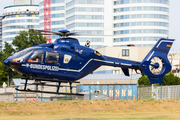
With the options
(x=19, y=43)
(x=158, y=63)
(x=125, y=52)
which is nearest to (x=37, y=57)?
(x=158, y=63)

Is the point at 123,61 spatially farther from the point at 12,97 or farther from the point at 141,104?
the point at 12,97

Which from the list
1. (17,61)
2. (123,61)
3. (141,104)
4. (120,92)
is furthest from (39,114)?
(120,92)

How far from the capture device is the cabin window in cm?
2902

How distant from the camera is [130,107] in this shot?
1483 inches

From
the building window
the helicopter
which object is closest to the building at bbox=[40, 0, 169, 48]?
the building window

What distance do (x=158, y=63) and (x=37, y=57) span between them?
1346 cm

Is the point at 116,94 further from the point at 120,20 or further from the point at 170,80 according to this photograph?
the point at 120,20

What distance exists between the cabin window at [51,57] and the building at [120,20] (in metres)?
114

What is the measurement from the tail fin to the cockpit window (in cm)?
1152

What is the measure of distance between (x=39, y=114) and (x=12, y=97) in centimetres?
1517

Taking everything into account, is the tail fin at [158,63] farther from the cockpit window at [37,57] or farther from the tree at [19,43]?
the tree at [19,43]

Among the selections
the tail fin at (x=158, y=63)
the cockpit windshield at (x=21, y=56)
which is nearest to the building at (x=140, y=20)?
the tail fin at (x=158, y=63)

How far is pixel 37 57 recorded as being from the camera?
2861cm

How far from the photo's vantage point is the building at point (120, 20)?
5655 inches
